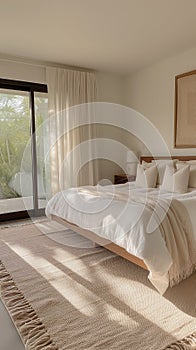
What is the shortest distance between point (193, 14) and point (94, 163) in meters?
2.81

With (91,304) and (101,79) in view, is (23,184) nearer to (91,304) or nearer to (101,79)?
(101,79)

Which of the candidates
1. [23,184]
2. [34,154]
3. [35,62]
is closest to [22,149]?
[34,154]

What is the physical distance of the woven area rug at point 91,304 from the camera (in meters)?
1.63

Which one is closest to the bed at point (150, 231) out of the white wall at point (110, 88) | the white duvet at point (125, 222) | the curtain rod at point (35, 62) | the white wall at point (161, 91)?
the white duvet at point (125, 222)

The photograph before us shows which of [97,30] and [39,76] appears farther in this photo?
[39,76]

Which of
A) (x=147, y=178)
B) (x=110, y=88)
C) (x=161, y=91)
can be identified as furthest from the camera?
(x=110, y=88)

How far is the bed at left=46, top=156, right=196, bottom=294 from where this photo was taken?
207cm

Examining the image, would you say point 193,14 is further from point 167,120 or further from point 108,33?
point 167,120

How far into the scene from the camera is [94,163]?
193 inches

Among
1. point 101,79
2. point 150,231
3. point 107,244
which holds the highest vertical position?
point 101,79

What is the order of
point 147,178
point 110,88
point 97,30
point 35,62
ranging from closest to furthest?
1. point 97,30
2. point 147,178
3. point 35,62
4. point 110,88

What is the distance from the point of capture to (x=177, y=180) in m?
3.32

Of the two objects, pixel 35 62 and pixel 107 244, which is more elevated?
pixel 35 62

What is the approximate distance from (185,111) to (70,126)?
194cm
